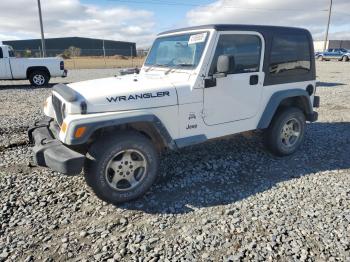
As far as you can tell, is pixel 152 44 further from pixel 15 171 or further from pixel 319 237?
pixel 319 237

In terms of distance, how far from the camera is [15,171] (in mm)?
4508

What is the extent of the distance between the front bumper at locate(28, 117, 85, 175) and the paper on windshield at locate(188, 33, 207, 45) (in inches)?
84.7

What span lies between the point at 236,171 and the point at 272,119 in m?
1.13

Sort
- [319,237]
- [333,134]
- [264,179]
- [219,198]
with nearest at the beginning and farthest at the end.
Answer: [319,237] < [219,198] < [264,179] < [333,134]

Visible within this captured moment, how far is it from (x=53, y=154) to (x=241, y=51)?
113 inches

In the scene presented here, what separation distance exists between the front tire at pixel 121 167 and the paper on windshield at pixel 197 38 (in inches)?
60.2

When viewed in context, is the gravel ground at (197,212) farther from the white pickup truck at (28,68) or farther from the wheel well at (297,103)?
the white pickup truck at (28,68)

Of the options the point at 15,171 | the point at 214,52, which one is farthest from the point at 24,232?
the point at 214,52

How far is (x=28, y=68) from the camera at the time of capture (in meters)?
14.2

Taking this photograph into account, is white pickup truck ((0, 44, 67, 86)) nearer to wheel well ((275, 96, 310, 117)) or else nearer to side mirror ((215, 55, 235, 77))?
wheel well ((275, 96, 310, 117))

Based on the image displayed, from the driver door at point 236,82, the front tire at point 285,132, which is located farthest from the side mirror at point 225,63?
the front tire at point 285,132

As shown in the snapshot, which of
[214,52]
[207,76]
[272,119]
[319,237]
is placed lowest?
[319,237]

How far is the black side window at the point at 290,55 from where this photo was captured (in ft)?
15.3

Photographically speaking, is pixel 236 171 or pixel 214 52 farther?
pixel 236 171
